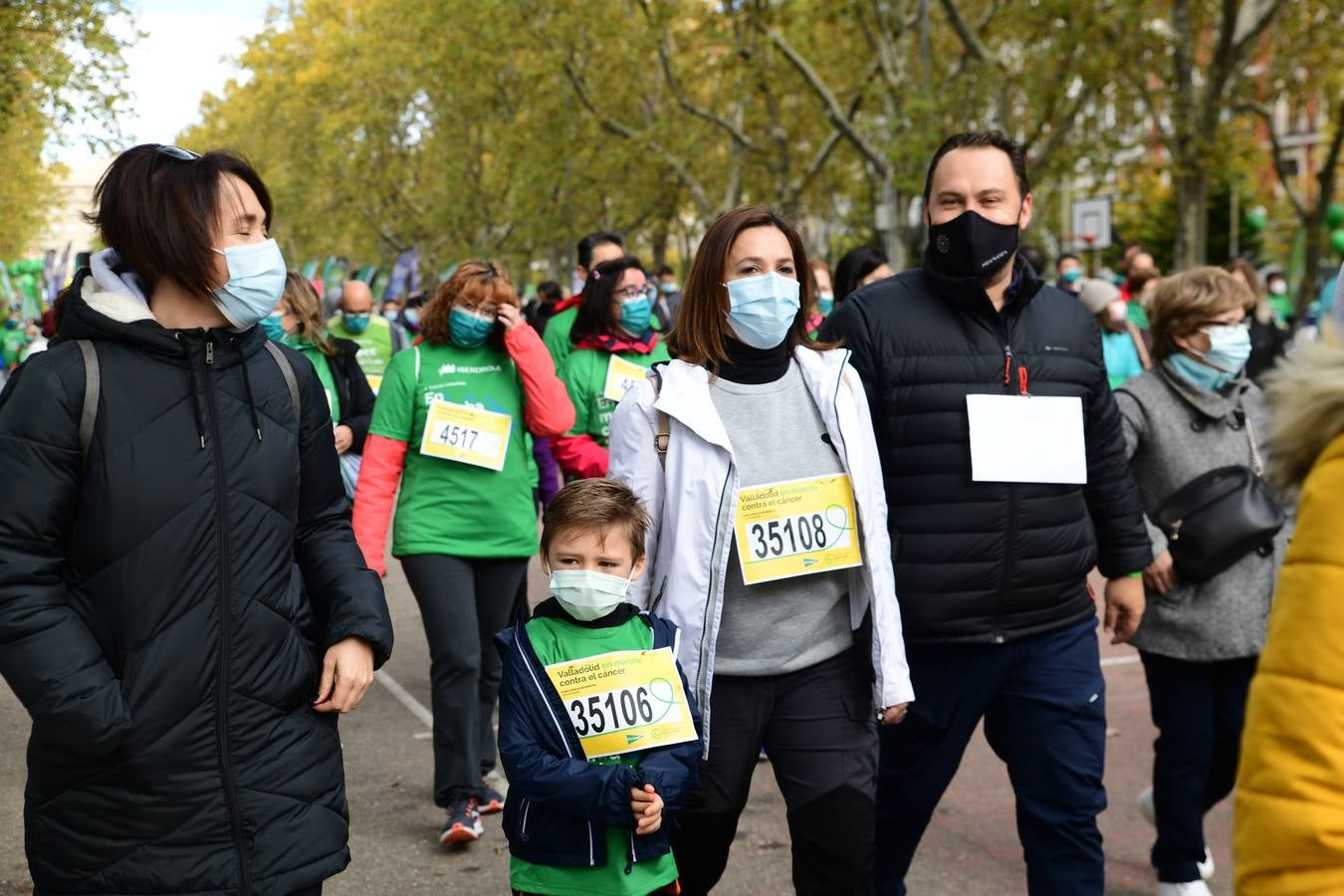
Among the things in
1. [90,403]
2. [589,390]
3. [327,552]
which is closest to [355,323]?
[589,390]

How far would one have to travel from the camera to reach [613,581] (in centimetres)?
345

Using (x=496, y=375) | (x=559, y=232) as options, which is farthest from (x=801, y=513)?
(x=559, y=232)

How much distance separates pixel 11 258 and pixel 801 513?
58381mm

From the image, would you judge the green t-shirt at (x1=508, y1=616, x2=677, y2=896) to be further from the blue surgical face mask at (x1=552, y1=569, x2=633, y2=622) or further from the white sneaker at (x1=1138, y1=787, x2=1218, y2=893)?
the white sneaker at (x1=1138, y1=787, x2=1218, y2=893)

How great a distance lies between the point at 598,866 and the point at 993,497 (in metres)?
1.37

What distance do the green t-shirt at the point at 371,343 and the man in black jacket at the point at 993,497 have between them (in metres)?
6.30

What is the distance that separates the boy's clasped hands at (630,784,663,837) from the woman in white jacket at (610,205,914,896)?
0.35 meters

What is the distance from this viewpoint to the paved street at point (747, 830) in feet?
16.5

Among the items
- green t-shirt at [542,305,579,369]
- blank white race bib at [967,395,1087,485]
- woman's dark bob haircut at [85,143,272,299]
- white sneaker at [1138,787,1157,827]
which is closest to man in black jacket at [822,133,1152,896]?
blank white race bib at [967,395,1087,485]

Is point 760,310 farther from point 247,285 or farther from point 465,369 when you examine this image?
point 465,369

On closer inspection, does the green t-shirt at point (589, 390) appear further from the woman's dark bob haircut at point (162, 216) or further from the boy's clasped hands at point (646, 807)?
the woman's dark bob haircut at point (162, 216)

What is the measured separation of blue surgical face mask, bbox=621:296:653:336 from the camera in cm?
698

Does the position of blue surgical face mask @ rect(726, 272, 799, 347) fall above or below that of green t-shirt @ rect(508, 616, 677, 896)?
above

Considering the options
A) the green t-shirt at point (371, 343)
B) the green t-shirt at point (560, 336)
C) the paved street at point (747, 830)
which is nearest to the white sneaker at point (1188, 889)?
the paved street at point (747, 830)
